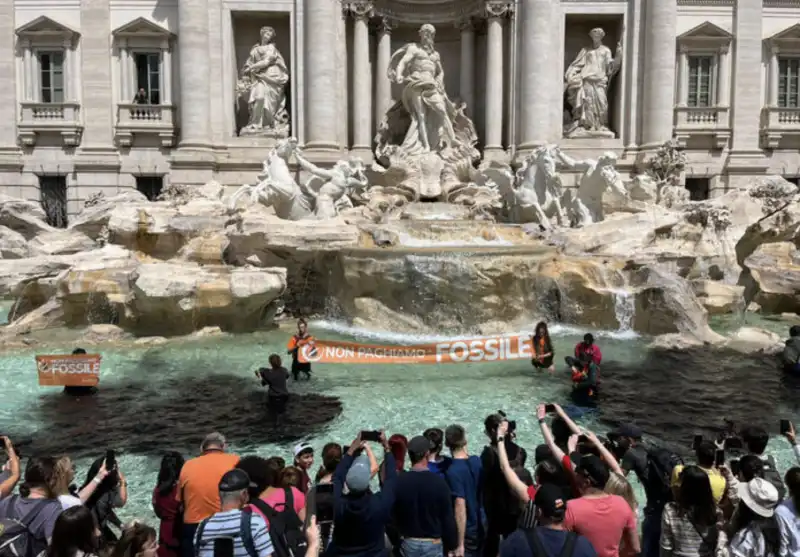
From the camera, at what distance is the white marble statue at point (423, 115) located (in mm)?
17469

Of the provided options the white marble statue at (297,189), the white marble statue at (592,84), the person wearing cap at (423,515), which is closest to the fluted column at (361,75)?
the white marble statue at (297,189)

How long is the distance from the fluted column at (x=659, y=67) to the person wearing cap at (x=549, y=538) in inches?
696

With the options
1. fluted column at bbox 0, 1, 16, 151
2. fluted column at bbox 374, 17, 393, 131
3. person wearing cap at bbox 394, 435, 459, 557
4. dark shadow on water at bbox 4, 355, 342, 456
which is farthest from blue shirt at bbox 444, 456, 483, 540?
fluted column at bbox 0, 1, 16, 151

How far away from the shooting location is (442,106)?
57.9 ft

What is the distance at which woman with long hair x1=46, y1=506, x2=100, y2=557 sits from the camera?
2523 mm

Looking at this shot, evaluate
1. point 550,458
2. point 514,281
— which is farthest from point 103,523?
point 514,281

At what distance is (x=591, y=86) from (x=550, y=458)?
1746 centimetres

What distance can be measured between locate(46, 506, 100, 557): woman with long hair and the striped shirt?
426mm

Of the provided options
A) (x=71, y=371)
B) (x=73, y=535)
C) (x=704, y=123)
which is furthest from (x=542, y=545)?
(x=704, y=123)

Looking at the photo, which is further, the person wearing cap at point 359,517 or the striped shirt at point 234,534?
the person wearing cap at point 359,517

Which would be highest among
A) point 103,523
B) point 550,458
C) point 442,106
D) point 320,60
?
point 320,60

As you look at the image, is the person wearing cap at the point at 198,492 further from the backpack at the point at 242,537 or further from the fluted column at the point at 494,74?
the fluted column at the point at 494,74

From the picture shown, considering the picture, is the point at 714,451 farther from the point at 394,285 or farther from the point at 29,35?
the point at 29,35

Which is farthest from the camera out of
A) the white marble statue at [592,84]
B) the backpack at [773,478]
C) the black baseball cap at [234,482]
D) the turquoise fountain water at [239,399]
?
the white marble statue at [592,84]
